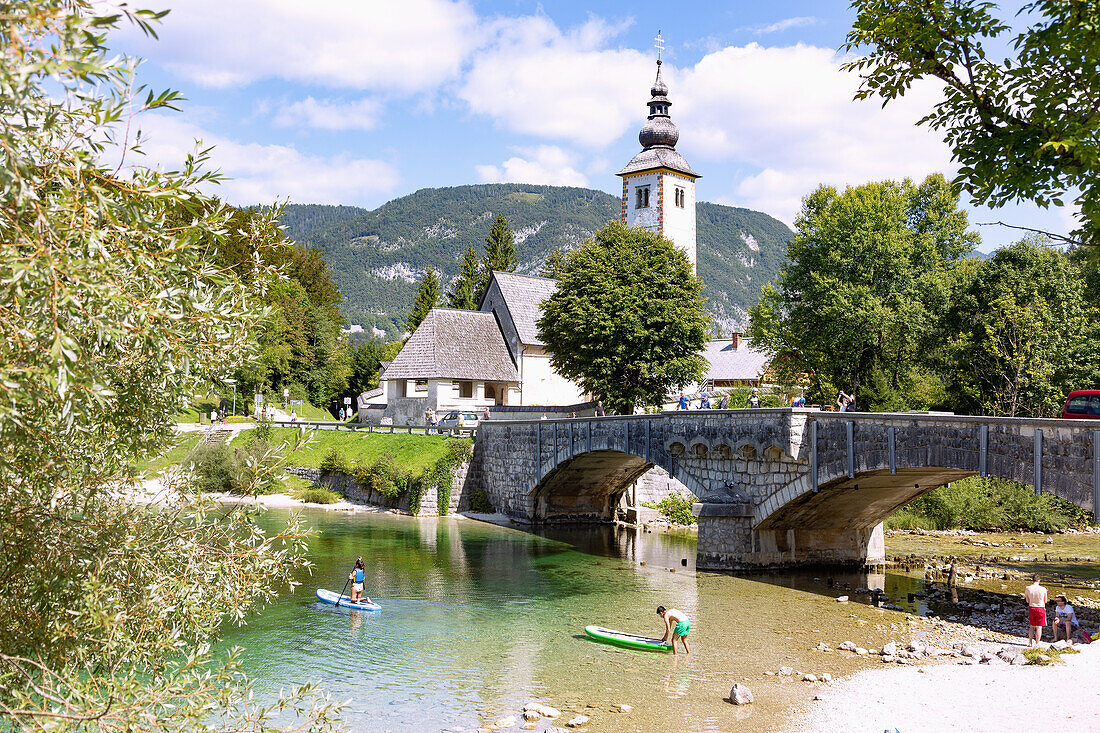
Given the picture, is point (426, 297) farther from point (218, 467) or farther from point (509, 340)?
point (218, 467)

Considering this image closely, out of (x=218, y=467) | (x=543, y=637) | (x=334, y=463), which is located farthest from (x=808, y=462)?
(x=218, y=467)

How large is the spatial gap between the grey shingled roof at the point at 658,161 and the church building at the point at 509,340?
93mm

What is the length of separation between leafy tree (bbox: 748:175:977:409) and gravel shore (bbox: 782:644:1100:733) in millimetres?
23754

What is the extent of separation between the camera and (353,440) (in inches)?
2000

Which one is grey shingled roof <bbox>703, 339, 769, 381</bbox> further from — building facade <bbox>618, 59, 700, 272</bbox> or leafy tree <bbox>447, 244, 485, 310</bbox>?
leafy tree <bbox>447, 244, 485, 310</bbox>

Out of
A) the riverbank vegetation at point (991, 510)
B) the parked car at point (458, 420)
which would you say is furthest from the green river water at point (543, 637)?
the parked car at point (458, 420)

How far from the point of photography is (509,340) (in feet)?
190

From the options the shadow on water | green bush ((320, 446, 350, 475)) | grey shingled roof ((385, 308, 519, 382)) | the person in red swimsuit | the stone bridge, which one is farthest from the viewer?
grey shingled roof ((385, 308, 519, 382))

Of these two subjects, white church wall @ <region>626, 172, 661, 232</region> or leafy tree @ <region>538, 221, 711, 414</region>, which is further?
white church wall @ <region>626, 172, 661, 232</region>

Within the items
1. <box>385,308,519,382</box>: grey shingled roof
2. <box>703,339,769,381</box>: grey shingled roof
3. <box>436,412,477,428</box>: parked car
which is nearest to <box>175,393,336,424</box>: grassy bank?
<box>385,308,519,382</box>: grey shingled roof

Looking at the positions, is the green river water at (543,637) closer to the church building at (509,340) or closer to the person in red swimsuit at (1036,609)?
the person in red swimsuit at (1036,609)

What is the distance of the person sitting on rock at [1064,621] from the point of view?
766 inches

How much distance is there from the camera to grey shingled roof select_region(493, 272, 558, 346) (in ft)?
189

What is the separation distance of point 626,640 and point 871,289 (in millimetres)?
26042
